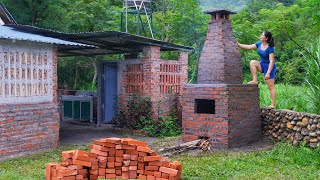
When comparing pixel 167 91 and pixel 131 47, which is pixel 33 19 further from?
pixel 167 91

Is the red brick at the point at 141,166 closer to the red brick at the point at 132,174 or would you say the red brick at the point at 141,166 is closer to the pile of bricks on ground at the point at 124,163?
the pile of bricks on ground at the point at 124,163

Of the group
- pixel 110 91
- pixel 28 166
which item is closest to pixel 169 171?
pixel 28 166

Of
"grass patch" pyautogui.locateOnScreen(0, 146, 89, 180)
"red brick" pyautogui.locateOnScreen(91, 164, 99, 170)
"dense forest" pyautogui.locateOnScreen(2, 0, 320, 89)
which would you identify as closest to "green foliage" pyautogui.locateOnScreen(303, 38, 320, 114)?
"red brick" pyautogui.locateOnScreen(91, 164, 99, 170)

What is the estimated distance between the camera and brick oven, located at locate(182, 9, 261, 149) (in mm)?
9367

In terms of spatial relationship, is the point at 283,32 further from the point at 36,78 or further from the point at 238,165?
the point at 36,78

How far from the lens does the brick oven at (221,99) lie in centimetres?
937

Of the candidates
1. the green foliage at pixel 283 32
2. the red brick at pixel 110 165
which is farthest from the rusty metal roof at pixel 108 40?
the green foliage at pixel 283 32

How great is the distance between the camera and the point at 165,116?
13.0 meters

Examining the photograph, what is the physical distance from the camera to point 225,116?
9.30 m

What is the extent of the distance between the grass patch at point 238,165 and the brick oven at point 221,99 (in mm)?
739

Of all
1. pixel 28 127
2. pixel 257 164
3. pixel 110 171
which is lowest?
pixel 257 164

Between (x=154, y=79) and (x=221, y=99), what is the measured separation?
3.87 metres

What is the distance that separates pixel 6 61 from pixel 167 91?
5947 millimetres

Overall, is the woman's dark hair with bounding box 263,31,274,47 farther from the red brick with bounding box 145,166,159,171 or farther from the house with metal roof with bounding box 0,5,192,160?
the red brick with bounding box 145,166,159,171
